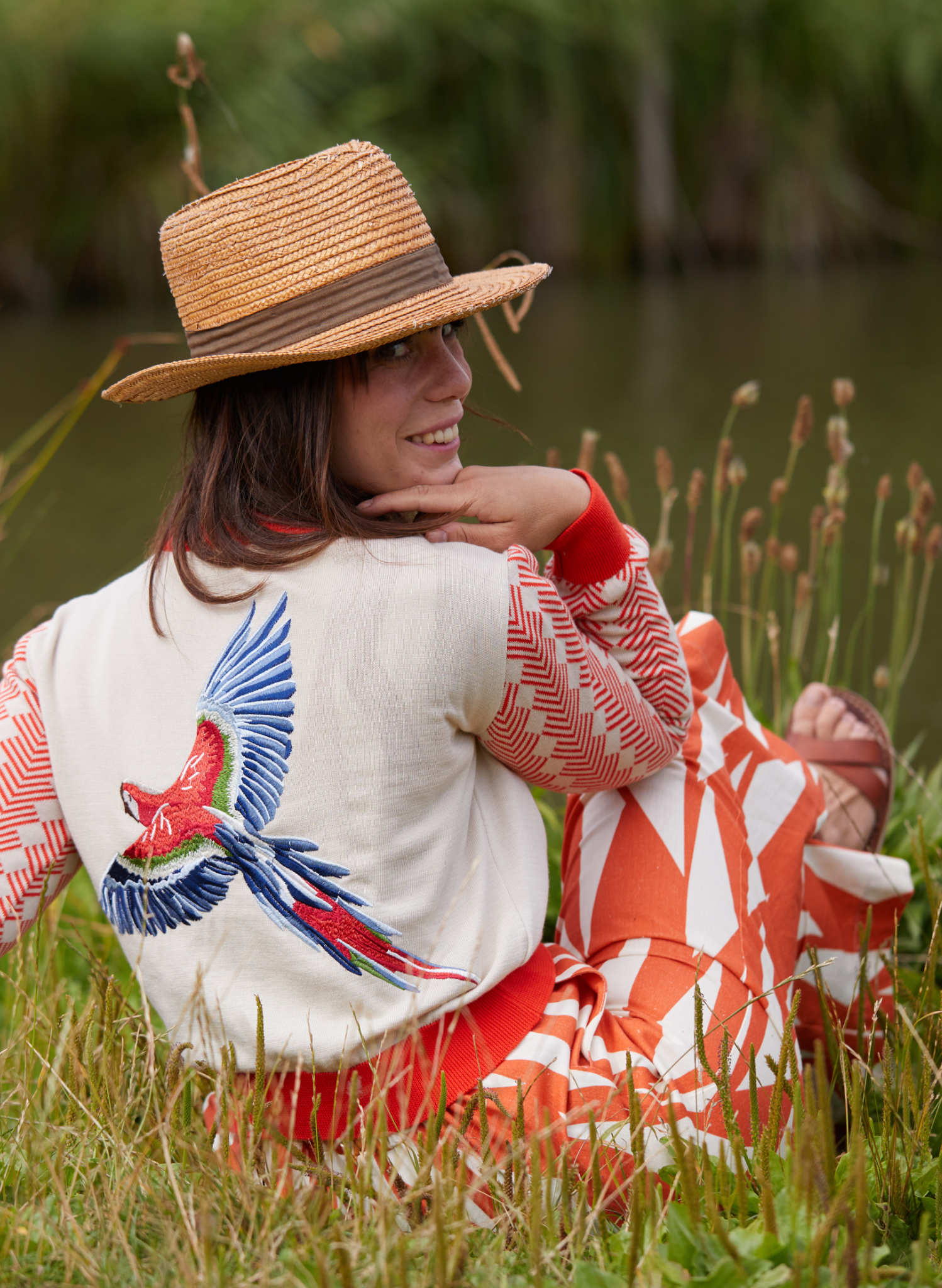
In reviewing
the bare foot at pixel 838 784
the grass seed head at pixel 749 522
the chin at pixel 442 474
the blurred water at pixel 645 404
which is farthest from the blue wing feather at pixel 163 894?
the blurred water at pixel 645 404

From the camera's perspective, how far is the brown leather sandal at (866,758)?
1.63 meters

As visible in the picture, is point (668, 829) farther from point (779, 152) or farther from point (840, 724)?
point (779, 152)

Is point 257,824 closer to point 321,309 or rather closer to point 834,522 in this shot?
point 321,309

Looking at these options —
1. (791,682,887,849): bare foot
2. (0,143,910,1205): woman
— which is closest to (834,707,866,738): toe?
(791,682,887,849): bare foot

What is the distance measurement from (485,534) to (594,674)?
0.14 meters

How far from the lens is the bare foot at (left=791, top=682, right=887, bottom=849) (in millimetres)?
1607

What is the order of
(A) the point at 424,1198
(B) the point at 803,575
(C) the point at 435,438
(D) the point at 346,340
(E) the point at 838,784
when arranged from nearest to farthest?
(A) the point at 424,1198 → (D) the point at 346,340 → (C) the point at 435,438 → (E) the point at 838,784 → (B) the point at 803,575

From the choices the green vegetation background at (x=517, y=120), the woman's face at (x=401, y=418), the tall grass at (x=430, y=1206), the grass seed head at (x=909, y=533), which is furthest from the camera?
the green vegetation background at (x=517, y=120)

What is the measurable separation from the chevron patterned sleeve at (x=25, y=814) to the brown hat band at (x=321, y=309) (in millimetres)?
342

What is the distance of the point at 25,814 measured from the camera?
1.17 meters

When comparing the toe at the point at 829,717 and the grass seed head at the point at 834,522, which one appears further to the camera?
the grass seed head at the point at 834,522

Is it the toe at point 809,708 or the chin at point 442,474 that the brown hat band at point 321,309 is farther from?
the toe at point 809,708

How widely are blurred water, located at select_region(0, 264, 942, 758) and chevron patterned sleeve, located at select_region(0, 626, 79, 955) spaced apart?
1.20m

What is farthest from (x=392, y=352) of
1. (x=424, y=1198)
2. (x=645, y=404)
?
(x=645, y=404)
